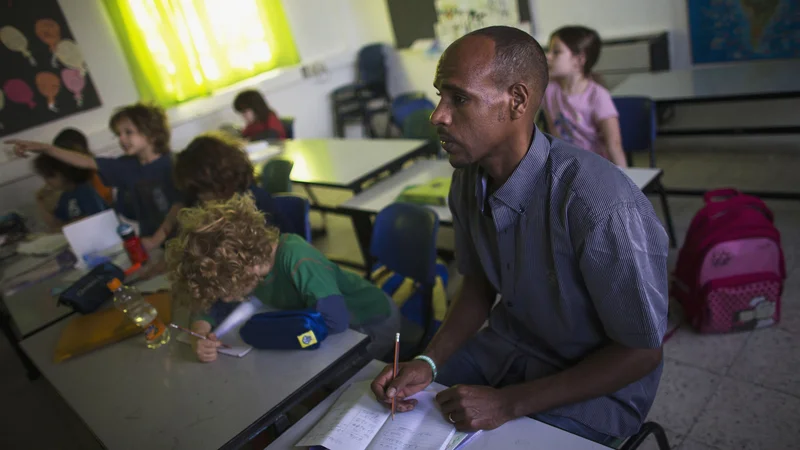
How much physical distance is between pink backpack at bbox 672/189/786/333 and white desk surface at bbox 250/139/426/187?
1.64 metres

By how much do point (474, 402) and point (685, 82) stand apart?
10.3 ft

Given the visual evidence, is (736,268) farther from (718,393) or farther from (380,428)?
(380,428)

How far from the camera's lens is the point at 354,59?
6.64m

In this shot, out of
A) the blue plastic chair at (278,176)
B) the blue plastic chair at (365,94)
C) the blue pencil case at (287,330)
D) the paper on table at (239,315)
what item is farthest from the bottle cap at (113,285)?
the blue plastic chair at (365,94)

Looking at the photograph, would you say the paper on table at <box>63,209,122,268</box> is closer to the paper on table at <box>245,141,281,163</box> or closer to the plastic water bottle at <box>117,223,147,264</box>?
the plastic water bottle at <box>117,223,147,264</box>

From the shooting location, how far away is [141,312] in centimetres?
172

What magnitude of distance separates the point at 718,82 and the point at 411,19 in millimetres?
3659

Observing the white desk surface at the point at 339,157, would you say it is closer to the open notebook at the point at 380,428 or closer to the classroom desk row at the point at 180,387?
the classroom desk row at the point at 180,387

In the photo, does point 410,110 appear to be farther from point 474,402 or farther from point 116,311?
point 474,402

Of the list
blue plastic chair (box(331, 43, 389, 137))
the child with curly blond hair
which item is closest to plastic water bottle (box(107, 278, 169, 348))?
the child with curly blond hair

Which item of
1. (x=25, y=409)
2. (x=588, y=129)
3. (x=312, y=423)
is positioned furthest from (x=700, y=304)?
(x=25, y=409)

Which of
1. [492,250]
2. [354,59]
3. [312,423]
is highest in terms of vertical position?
[354,59]

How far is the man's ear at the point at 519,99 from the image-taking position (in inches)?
41.4

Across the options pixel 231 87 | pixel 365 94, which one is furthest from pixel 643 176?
pixel 365 94
